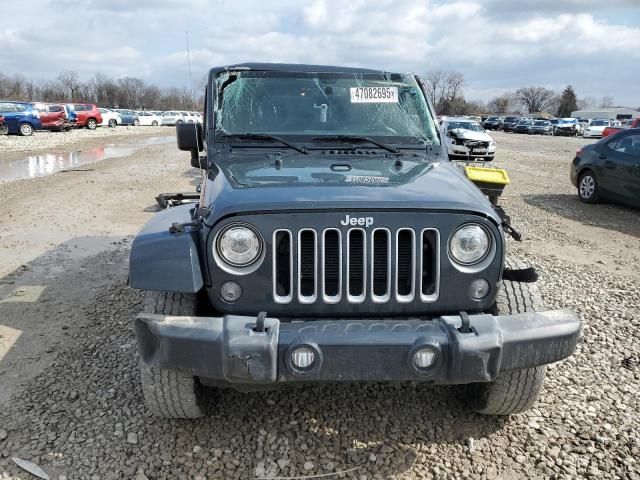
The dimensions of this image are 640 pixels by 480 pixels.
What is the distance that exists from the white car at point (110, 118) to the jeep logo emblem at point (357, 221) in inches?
1678

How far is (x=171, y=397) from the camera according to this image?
9.37 ft

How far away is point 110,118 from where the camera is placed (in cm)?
4338

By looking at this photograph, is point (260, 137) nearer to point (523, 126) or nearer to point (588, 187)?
point (588, 187)

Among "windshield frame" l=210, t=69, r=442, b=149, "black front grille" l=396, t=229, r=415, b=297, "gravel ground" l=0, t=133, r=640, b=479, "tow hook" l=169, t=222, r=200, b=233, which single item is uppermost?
"windshield frame" l=210, t=69, r=442, b=149

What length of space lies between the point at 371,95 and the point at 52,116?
104 feet

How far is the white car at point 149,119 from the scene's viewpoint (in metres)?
50.1

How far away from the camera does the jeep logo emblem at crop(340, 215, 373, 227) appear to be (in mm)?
2557

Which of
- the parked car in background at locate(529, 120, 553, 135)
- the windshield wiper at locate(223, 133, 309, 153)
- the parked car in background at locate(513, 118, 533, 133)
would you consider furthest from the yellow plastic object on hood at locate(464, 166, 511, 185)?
the parked car in background at locate(513, 118, 533, 133)

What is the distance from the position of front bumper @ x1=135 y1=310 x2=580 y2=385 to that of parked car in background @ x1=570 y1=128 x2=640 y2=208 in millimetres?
8615

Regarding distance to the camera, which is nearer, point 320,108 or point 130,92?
point 320,108

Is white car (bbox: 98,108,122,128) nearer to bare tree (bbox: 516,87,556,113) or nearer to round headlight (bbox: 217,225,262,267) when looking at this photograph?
round headlight (bbox: 217,225,262,267)

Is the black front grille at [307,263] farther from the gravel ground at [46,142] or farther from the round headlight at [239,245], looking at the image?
the gravel ground at [46,142]

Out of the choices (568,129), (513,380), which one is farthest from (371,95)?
(568,129)

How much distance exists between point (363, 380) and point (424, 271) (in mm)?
648
